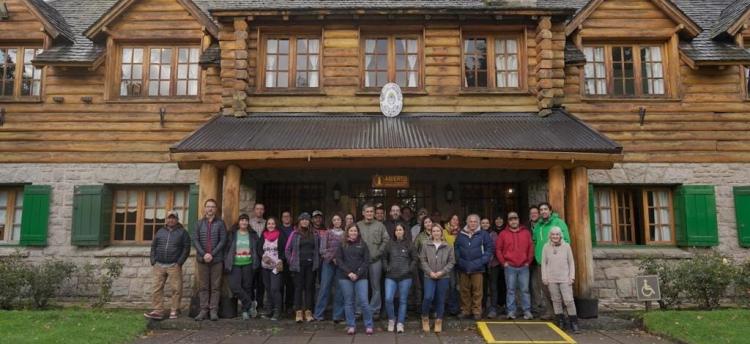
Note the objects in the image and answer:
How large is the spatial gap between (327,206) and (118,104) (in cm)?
483

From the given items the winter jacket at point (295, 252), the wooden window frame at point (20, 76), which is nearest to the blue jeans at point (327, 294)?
the winter jacket at point (295, 252)

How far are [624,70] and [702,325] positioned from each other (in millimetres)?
5687

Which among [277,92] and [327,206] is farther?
[327,206]

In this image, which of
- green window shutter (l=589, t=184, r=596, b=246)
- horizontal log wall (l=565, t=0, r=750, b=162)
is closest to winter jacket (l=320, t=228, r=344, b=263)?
green window shutter (l=589, t=184, r=596, b=246)

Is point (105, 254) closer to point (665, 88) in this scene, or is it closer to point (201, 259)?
point (201, 259)

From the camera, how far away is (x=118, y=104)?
10.5 m

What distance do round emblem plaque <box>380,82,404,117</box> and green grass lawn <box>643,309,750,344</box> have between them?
17.9ft

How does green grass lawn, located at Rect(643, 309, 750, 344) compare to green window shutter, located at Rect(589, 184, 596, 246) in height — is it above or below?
below

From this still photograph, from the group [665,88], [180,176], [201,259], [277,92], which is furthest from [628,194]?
[180,176]

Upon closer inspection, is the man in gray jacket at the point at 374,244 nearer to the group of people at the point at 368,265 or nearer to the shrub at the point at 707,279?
the group of people at the point at 368,265

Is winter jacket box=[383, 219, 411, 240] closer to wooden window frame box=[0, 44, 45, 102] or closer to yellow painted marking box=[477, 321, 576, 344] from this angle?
yellow painted marking box=[477, 321, 576, 344]

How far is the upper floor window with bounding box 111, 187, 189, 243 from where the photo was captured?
10539mm

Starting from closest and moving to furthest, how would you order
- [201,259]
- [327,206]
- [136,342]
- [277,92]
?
[136,342] → [201,259] → [277,92] → [327,206]

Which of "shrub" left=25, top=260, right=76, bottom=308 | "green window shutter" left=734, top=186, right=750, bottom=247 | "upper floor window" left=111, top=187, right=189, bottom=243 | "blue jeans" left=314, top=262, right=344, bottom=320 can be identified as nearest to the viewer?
"blue jeans" left=314, top=262, right=344, bottom=320
